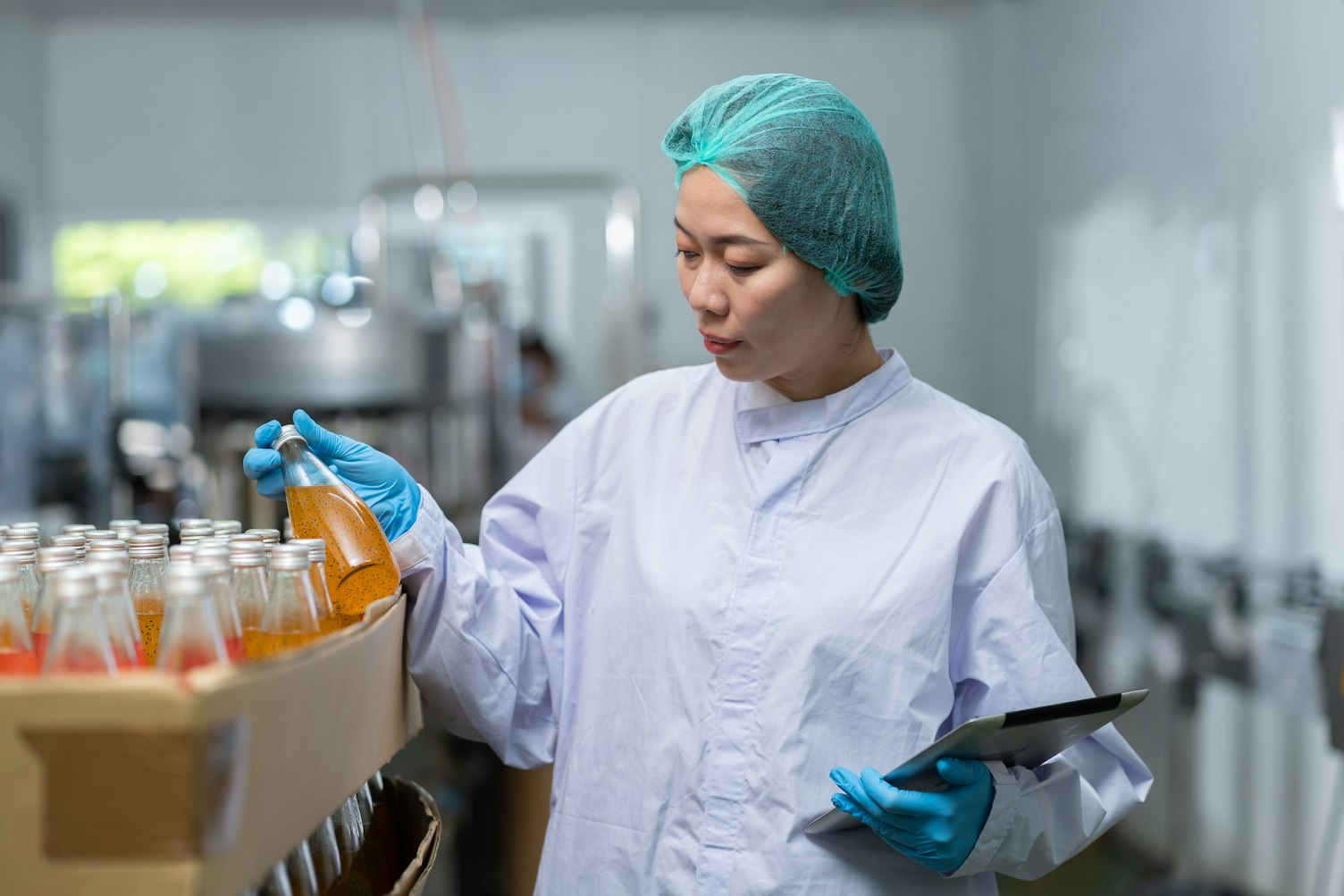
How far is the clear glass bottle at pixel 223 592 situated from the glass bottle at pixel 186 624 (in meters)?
0.04

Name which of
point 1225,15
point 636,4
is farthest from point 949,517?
point 636,4

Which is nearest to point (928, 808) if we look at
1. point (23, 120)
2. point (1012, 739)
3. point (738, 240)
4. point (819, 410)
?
point (1012, 739)

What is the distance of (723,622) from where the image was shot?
1058 mm

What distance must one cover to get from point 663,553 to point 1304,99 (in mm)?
1501

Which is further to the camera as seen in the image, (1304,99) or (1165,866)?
(1165,866)

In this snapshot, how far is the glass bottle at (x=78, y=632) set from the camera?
624mm

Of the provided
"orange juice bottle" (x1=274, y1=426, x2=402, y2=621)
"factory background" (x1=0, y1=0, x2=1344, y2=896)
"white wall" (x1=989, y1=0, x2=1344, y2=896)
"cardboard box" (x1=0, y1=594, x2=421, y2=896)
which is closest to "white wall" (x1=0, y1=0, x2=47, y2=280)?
"factory background" (x1=0, y1=0, x2=1344, y2=896)

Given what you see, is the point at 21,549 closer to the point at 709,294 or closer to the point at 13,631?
the point at 13,631

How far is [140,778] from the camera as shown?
58cm

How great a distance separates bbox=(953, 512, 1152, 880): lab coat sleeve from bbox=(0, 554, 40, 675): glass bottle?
73 cm

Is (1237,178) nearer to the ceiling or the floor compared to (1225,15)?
nearer to the floor

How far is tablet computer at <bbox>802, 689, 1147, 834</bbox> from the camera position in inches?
34.3

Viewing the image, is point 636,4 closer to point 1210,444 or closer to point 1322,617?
point 1210,444

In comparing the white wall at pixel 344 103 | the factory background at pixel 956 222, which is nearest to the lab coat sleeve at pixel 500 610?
the factory background at pixel 956 222
